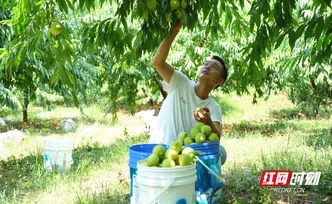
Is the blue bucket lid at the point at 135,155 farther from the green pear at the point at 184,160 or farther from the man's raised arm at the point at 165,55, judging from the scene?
the man's raised arm at the point at 165,55

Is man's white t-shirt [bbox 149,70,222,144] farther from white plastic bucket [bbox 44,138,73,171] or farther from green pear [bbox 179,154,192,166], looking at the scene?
white plastic bucket [bbox 44,138,73,171]

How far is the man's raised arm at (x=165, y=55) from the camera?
8.23 feet

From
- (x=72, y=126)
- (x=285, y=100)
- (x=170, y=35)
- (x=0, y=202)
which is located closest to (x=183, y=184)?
(x=170, y=35)

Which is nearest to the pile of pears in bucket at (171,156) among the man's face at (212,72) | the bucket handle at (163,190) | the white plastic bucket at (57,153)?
the bucket handle at (163,190)

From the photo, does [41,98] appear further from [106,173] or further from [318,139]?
[318,139]

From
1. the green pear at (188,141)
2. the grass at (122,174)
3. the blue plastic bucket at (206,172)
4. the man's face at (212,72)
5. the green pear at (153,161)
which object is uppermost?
the man's face at (212,72)

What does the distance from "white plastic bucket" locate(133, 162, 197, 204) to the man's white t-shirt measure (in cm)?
82

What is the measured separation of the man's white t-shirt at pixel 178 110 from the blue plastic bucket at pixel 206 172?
454mm

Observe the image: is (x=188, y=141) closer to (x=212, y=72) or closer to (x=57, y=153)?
(x=212, y=72)

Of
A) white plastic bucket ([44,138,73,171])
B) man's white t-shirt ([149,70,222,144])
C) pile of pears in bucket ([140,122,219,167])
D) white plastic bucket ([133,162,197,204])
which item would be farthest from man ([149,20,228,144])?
white plastic bucket ([44,138,73,171])

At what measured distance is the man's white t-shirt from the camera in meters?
3.01

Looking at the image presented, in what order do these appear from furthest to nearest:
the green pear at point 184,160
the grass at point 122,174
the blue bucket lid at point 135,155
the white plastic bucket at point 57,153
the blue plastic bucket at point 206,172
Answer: the white plastic bucket at point 57,153 → the grass at point 122,174 → the blue plastic bucket at point 206,172 → the blue bucket lid at point 135,155 → the green pear at point 184,160

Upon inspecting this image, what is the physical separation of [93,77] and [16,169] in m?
3.23

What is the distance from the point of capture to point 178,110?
120 inches
